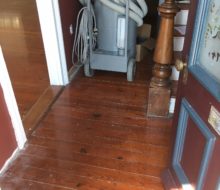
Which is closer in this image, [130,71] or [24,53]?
[130,71]

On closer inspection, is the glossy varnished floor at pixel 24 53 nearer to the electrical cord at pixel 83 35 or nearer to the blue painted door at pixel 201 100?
the electrical cord at pixel 83 35

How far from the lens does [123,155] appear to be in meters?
1.86

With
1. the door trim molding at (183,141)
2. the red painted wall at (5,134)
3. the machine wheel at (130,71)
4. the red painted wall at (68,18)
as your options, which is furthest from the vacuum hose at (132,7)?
the door trim molding at (183,141)

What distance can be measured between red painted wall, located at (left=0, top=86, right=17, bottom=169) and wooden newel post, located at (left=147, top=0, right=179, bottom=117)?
1.09 meters

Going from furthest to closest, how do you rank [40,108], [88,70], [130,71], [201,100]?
1. [88,70]
2. [130,71]
3. [40,108]
4. [201,100]

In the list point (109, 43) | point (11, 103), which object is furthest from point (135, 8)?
point (11, 103)

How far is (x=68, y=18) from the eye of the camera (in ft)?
8.57

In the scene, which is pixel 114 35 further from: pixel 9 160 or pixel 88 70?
pixel 9 160

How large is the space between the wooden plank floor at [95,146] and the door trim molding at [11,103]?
0.10 metres

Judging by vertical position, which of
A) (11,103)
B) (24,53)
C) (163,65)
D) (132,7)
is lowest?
(24,53)

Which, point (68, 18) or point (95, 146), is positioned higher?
point (68, 18)

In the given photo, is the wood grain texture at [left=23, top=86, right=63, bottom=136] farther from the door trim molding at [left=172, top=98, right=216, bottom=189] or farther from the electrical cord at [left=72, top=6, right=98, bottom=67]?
the door trim molding at [left=172, top=98, right=216, bottom=189]

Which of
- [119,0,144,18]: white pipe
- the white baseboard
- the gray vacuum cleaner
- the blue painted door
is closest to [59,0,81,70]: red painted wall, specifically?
the gray vacuum cleaner

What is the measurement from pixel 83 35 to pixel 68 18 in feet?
0.73
